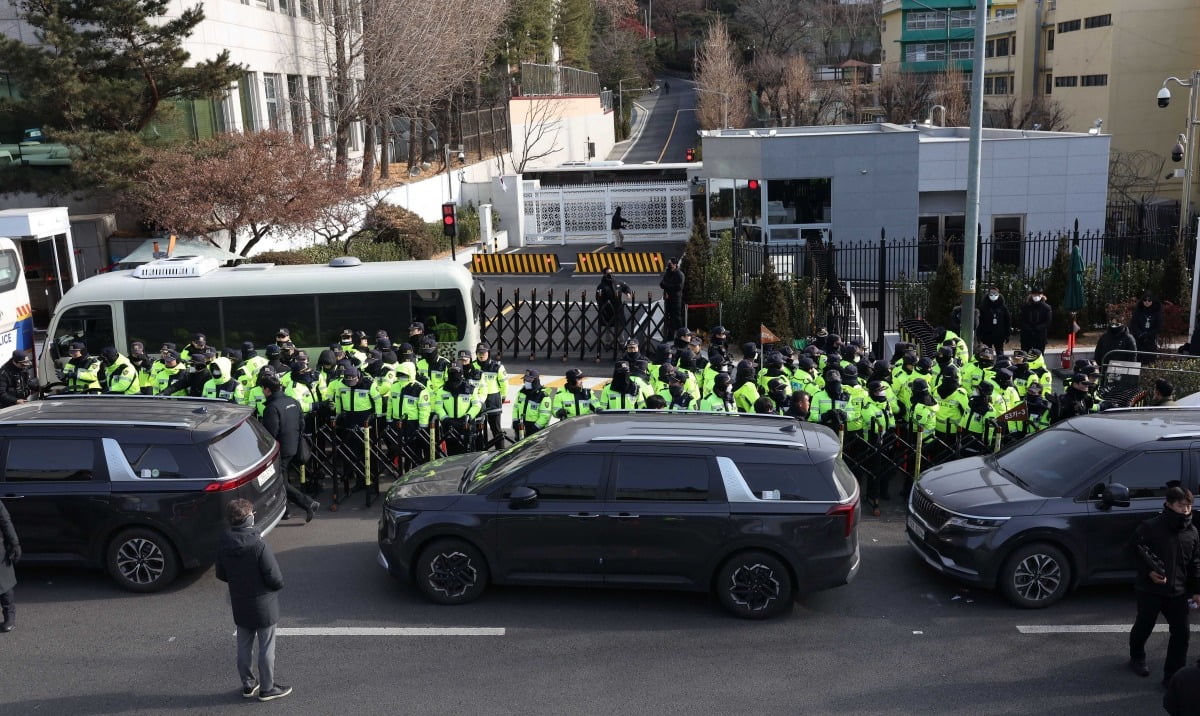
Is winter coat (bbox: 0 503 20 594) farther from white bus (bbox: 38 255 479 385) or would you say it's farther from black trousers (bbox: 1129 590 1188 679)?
black trousers (bbox: 1129 590 1188 679)

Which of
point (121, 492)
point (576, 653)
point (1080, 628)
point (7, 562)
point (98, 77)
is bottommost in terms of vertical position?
point (1080, 628)

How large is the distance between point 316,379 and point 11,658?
4.96 meters

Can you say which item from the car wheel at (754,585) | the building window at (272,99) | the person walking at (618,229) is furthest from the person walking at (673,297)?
the building window at (272,99)

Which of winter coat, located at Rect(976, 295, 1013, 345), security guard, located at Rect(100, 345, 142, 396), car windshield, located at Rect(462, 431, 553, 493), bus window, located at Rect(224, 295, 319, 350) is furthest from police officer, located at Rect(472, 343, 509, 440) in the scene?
winter coat, located at Rect(976, 295, 1013, 345)

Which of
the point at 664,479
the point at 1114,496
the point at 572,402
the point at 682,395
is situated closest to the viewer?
the point at 1114,496

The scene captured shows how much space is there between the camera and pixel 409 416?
39.0 ft

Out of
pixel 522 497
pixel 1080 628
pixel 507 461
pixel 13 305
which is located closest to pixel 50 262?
pixel 13 305

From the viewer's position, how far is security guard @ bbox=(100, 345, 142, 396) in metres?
13.0

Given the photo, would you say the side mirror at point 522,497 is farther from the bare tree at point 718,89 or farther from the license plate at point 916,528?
the bare tree at point 718,89

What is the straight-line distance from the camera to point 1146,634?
293 inches

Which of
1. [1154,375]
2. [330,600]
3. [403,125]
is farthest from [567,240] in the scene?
[330,600]

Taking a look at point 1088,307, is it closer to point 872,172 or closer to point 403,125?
point 872,172

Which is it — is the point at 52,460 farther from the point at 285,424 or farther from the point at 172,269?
the point at 172,269

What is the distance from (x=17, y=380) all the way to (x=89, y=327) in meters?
2.30
